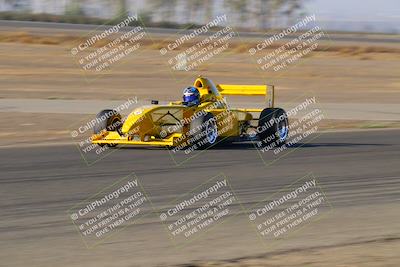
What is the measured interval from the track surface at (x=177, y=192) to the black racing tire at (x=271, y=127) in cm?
34

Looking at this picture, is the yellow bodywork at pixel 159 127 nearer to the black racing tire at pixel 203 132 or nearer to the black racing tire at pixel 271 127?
the black racing tire at pixel 203 132

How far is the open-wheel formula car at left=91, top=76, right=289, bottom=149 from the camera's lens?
706 inches

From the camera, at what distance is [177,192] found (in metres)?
13.3

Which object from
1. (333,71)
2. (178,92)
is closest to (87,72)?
(178,92)

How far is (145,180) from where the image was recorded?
14.4 m

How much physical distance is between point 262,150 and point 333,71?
29059 millimetres

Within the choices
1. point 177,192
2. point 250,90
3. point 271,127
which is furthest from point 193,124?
point 177,192

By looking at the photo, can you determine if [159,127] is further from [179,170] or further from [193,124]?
[179,170]

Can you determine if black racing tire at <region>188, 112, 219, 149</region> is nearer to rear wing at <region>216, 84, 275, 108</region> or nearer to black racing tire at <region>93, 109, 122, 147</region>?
black racing tire at <region>93, 109, 122, 147</region>

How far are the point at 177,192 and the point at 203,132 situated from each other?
15.9 ft

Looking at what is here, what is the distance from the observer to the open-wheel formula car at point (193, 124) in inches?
706

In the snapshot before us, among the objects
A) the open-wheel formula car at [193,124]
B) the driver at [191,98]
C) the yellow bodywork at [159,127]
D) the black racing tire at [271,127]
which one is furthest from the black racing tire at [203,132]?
the black racing tire at [271,127]

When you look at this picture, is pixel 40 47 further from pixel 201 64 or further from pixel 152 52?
pixel 201 64

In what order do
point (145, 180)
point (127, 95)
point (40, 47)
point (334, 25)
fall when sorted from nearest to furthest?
point (145, 180), point (127, 95), point (40, 47), point (334, 25)
